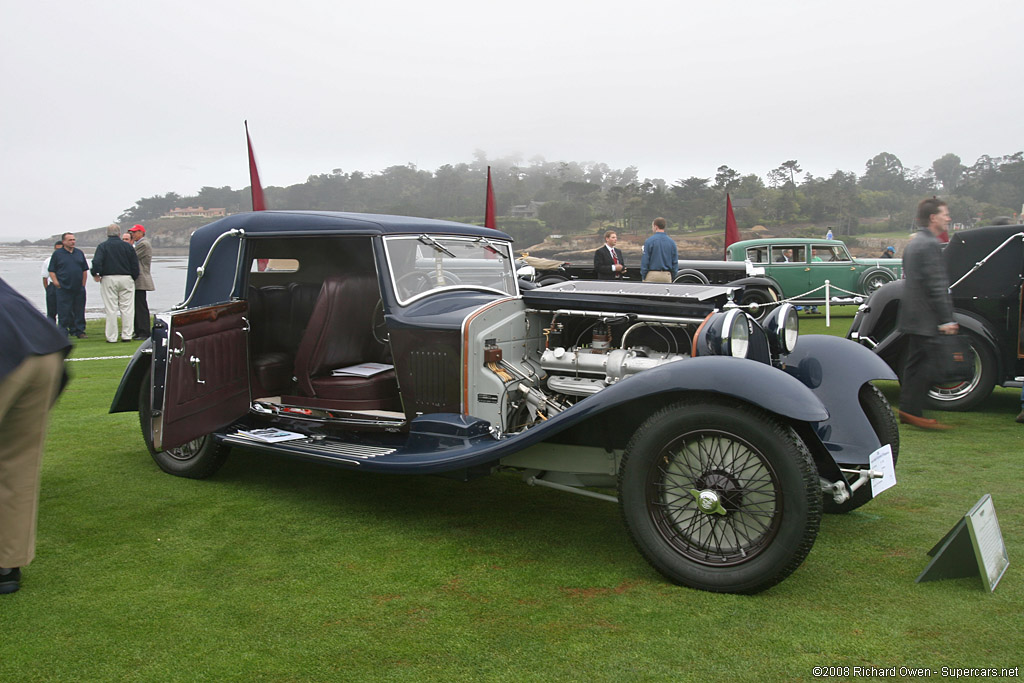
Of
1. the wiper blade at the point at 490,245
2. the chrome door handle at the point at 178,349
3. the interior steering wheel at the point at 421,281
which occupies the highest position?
the wiper blade at the point at 490,245

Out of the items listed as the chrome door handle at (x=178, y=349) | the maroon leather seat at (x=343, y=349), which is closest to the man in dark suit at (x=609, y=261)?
the maroon leather seat at (x=343, y=349)

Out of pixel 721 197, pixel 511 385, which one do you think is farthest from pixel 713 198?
pixel 511 385

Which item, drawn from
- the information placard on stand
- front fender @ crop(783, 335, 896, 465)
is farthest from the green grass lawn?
front fender @ crop(783, 335, 896, 465)

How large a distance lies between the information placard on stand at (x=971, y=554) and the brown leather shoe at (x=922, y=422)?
3.02 metres

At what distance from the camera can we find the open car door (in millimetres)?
4023

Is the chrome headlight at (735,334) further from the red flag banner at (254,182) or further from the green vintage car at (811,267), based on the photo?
the green vintage car at (811,267)

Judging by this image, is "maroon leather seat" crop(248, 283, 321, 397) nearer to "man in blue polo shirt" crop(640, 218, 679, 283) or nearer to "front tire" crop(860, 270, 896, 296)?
"man in blue polo shirt" crop(640, 218, 679, 283)

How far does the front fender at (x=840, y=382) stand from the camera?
12.0ft

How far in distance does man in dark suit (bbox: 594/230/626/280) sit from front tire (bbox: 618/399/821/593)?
9284mm

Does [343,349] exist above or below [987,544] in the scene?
above

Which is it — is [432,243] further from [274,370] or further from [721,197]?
[721,197]

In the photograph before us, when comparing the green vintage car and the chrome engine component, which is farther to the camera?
the green vintage car

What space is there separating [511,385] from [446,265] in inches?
39.1

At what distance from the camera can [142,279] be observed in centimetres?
1220
